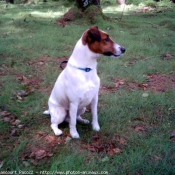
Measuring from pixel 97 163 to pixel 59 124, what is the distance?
44.4 inches

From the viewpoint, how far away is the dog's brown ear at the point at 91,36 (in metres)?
3.19

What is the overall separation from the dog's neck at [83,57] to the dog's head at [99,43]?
0.17 feet

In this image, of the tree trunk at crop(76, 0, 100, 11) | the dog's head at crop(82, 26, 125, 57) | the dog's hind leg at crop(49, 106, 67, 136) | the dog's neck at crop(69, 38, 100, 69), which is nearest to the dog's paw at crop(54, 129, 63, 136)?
the dog's hind leg at crop(49, 106, 67, 136)

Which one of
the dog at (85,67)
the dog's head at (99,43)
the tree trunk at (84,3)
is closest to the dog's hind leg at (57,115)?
the dog at (85,67)

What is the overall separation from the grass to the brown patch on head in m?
1.24

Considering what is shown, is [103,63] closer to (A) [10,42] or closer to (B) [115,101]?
(B) [115,101]

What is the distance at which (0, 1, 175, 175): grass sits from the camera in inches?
125

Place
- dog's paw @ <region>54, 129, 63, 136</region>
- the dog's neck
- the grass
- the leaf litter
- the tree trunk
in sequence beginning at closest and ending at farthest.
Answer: the grass, the dog's neck, the leaf litter, dog's paw @ <region>54, 129, 63, 136</region>, the tree trunk

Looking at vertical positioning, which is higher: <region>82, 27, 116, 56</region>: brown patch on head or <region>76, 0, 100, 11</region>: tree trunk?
<region>82, 27, 116, 56</region>: brown patch on head

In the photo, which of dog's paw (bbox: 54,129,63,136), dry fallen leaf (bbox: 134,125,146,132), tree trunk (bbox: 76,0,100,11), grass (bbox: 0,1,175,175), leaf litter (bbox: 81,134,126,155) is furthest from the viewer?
tree trunk (bbox: 76,0,100,11)

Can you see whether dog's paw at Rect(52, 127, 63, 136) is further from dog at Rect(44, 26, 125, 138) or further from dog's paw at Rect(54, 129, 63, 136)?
dog at Rect(44, 26, 125, 138)

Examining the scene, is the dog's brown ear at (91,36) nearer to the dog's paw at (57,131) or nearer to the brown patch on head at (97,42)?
the brown patch on head at (97,42)

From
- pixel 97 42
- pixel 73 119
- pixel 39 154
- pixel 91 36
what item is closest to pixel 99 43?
pixel 97 42

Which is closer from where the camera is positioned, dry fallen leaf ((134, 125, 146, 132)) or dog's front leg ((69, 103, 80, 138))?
dog's front leg ((69, 103, 80, 138))
